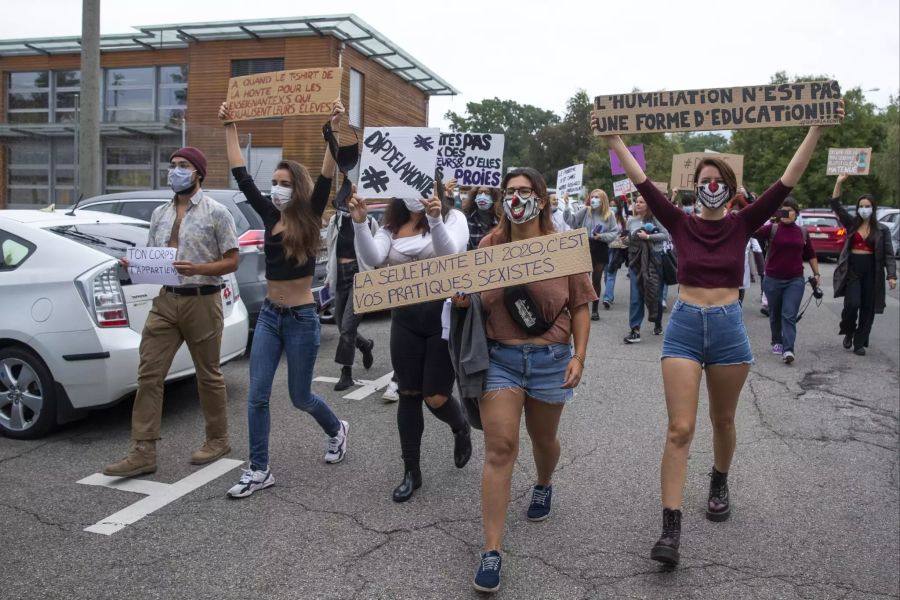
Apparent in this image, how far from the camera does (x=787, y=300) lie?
8.87 metres

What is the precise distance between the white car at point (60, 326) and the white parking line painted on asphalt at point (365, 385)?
198cm

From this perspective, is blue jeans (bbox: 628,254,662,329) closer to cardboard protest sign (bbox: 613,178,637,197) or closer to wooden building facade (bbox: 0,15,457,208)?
cardboard protest sign (bbox: 613,178,637,197)

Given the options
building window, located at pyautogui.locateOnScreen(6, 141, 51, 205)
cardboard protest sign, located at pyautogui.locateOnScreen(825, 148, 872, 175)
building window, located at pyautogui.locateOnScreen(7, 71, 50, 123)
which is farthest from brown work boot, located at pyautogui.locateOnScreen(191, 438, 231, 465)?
building window, located at pyautogui.locateOnScreen(7, 71, 50, 123)

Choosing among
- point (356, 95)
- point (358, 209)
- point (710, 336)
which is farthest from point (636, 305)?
point (356, 95)

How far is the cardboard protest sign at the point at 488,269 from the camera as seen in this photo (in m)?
3.53

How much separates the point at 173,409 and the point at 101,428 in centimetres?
65

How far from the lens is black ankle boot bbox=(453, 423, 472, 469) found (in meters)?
4.85

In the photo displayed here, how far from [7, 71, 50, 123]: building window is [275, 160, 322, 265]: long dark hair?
2878cm

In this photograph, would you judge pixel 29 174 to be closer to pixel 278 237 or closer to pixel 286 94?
pixel 286 94

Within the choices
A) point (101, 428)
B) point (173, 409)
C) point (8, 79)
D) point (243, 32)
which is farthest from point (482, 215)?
point (8, 79)

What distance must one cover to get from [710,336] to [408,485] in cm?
183

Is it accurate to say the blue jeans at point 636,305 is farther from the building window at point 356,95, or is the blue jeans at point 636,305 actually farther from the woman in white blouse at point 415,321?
the building window at point 356,95

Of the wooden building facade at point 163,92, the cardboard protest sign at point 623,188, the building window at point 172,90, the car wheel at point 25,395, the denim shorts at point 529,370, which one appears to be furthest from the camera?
the building window at point 172,90

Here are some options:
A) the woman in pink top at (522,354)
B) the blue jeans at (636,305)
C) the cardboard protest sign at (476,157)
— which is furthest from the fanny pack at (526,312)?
the blue jeans at (636,305)
